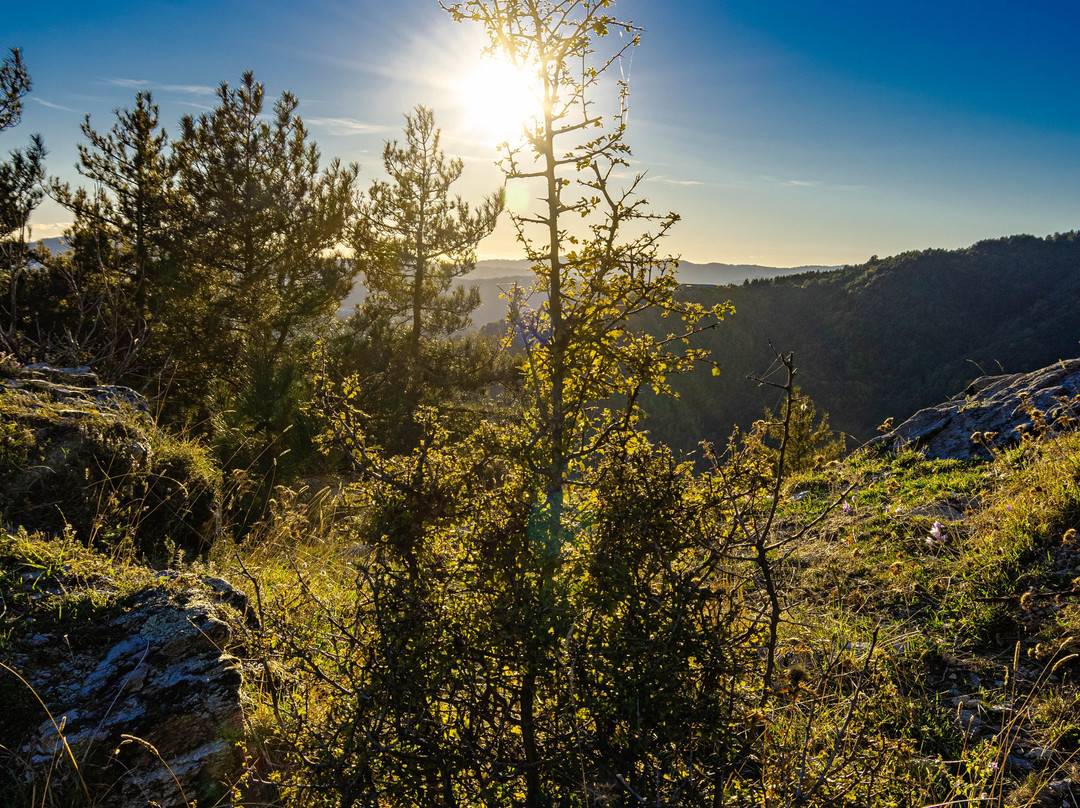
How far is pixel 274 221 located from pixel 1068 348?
71591 millimetres

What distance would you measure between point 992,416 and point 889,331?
73.9m

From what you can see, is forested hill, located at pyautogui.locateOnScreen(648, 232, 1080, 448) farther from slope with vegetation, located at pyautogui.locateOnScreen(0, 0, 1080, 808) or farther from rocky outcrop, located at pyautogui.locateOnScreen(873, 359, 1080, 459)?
slope with vegetation, located at pyautogui.locateOnScreen(0, 0, 1080, 808)

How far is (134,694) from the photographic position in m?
1.87

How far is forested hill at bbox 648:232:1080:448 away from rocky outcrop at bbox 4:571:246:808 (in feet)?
184

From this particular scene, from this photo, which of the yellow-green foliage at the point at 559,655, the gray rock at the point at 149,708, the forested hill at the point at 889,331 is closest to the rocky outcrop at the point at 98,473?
the gray rock at the point at 149,708

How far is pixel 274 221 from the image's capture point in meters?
14.3

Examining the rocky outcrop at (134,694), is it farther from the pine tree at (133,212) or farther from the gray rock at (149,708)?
the pine tree at (133,212)

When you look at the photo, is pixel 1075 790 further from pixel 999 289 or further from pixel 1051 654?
pixel 999 289

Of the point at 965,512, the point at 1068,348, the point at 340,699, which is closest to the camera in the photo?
the point at 340,699

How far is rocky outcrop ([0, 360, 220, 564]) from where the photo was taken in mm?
2965

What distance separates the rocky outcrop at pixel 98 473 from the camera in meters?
2.96

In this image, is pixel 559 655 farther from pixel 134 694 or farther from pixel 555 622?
pixel 134 694

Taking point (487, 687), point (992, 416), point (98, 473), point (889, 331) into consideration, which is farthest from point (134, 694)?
point (889, 331)

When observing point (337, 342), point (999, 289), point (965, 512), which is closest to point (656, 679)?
point (965, 512)
